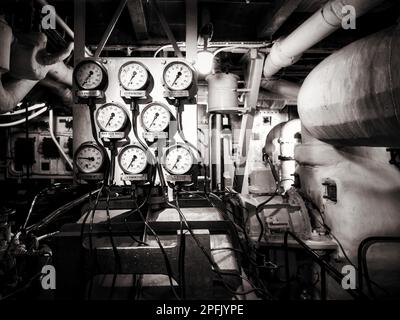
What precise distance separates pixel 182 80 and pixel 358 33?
11.4 feet

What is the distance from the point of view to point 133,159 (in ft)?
9.31

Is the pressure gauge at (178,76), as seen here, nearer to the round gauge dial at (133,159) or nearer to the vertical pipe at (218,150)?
the round gauge dial at (133,159)

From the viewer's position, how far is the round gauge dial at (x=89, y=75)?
2.84 metres

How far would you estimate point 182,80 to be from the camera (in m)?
2.85

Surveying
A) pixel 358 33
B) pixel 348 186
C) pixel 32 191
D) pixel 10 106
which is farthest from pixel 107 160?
pixel 32 191

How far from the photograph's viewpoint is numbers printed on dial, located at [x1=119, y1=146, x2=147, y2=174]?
9.29 ft

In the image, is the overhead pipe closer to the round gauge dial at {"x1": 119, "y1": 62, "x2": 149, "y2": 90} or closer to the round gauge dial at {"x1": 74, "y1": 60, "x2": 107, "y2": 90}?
the round gauge dial at {"x1": 119, "y1": 62, "x2": 149, "y2": 90}

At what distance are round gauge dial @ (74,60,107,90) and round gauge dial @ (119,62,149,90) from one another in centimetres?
24

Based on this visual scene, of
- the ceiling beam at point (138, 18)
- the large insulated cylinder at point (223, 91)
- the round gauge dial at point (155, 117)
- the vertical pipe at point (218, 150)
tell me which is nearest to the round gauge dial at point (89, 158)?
the round gauge dial at point (155, 117)

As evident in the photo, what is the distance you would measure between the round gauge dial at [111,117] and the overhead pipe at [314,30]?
2480 mm

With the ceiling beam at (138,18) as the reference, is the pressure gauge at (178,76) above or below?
below

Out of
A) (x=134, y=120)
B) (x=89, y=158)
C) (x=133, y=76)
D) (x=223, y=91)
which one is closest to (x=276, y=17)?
(x=223, y=91)

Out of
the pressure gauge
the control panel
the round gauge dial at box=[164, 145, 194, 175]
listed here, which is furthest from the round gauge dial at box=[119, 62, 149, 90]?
the round gauge dial at box=[164, 145, 194, 175]

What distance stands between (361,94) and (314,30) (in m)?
1.67
